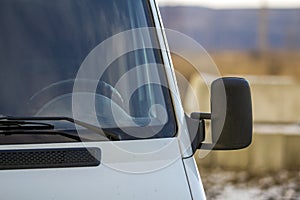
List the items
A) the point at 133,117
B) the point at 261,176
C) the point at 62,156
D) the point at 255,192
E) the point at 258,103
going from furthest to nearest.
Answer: the point at 258,103, the point at 261,176, the point at 255,192, the point at 133,117, the point at 62,156

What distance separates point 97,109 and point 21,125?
38cm

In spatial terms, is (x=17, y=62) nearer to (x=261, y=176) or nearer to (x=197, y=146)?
(x=197, y=146)

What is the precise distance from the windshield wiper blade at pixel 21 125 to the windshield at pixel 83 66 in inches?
5.1

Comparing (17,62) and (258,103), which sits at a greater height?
(17,62)

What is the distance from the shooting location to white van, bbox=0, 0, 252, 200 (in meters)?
3.21

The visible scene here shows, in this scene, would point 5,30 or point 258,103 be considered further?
point 258,103

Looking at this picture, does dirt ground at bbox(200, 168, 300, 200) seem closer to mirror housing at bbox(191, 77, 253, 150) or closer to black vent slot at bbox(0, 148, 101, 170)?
mirror housing at bbox(191, 77, 253, 150)

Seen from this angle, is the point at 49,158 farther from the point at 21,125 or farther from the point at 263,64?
the point at 263,64

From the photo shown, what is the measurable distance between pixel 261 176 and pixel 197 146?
7.35 m

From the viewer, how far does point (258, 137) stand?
11047 millimetres

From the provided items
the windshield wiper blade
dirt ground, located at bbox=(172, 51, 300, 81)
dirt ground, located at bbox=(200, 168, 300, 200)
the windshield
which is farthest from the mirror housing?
dirt ground, located at bbox=(172, 51, 300, 81)

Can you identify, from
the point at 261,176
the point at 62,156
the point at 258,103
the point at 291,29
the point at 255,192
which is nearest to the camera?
the point at 62,156

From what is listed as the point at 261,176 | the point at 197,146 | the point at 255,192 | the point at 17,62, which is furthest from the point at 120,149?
the point at 261,176

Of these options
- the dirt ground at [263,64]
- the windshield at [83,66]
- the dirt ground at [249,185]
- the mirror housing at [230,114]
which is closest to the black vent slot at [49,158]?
the windshield at [83,66]
